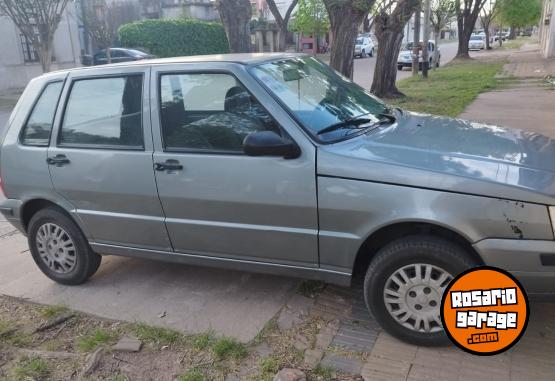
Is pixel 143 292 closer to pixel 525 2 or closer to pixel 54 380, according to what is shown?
pixel 54 380

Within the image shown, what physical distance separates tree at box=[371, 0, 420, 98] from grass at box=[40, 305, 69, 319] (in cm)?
1135

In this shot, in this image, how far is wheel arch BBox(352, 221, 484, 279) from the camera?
3.11 meters

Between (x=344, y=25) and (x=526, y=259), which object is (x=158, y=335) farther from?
(x=344, y=25)

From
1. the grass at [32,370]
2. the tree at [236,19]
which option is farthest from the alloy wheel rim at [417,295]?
the tree at [236,19]

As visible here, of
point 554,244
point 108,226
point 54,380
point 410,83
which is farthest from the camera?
point 410,83

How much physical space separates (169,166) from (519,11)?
51180mm

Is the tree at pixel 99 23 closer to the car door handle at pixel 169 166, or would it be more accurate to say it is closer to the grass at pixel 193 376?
the car door handle at pixel 169 166

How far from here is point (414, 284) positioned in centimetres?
323

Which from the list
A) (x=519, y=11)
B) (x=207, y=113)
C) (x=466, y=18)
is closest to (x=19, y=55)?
(x=207, y=113)

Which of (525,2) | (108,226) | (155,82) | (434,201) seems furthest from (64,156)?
(525,2)

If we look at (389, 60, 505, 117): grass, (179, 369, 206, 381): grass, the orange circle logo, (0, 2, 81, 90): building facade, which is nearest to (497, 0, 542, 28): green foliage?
(389, 60, 505, 117): grass

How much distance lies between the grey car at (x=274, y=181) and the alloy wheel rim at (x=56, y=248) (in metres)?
0.01

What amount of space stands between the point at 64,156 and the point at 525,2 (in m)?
51.2

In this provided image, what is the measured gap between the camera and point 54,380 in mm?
3305
